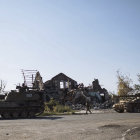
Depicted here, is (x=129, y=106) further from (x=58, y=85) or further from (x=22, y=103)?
(x=58, y=85)

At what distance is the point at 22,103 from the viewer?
26922mm

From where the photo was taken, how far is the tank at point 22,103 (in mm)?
26391

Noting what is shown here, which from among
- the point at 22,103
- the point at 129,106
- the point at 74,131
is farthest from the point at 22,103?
the point at 74,131

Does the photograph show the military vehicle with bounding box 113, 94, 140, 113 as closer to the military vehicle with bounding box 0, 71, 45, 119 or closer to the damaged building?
the military vehicle with bounding box 0, 71, 45, 119

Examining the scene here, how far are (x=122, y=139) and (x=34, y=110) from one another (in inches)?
714

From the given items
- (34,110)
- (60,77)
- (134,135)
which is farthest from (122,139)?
(60,77)

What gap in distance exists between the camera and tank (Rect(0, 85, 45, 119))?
86.6 ft

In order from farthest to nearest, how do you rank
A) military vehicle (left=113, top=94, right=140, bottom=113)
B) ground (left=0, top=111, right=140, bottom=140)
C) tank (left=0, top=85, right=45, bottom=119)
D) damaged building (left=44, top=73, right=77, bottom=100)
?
damaged building (left=44, top=73, right=77, bottom=100), military vehicle (left=113, top=94, right=140, bottom=113), tank (left=0, top=85, right=45, bottom=119), ground (left=0, top=111, right=140, bottom=140)

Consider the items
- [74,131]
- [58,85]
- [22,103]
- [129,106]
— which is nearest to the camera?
[74,131]

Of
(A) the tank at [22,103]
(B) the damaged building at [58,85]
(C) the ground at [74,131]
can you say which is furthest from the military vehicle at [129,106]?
(B) the damaged building at [58,85]

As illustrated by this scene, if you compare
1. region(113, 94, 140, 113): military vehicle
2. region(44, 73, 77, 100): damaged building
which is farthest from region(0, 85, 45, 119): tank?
region(44, 73, 77, 100): damaged building

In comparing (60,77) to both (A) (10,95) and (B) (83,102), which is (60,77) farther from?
(A) (10,95)

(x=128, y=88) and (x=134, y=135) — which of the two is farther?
(x=128, y=88)

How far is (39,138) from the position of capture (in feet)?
34.1
